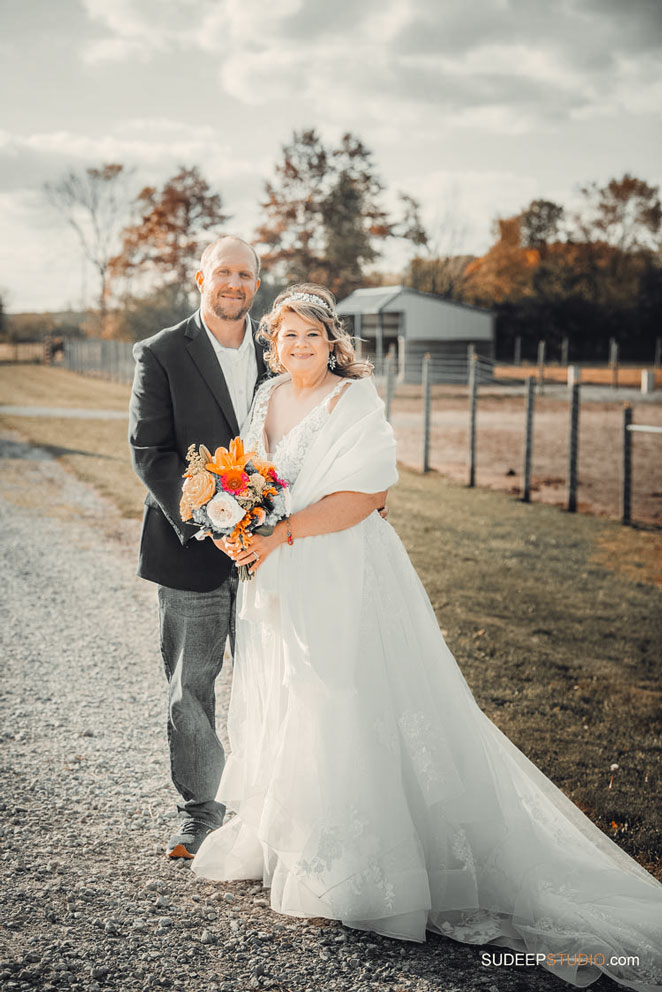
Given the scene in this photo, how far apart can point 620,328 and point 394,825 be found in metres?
50.9

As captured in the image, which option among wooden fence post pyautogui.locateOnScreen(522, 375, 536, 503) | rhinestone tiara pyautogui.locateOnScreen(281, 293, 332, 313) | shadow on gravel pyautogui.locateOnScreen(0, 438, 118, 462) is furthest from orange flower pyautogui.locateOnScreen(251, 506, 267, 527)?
shadow on gravel pyautogui.locateOnScreen(0, 438, 118, 462)

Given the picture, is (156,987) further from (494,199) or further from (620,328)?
(494,199)

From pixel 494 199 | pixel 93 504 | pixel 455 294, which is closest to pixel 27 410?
pixel 93 504

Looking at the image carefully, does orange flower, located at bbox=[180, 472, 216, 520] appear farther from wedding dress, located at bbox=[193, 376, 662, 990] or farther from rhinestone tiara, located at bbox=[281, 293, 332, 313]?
rhinestone tiara, located at bbox=[281, 293, 332, 313]

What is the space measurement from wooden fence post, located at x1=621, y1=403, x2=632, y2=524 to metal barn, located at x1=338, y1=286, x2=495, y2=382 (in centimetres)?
2582

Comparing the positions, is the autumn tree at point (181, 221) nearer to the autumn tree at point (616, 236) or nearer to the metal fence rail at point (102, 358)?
the metal fence rail at point (102, 358)

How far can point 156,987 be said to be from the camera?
275cm

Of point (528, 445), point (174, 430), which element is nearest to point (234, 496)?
point (174, 430)

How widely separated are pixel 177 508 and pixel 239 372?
27.3 inches

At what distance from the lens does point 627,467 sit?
10414 mm

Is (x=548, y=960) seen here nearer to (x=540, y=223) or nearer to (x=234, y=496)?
(x=234, y=496)

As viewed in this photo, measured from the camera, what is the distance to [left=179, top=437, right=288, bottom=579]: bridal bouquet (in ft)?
9.98

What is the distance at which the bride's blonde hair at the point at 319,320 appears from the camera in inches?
129

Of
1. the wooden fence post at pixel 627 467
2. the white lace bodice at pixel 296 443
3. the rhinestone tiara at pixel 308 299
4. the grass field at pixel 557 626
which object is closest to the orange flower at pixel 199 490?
the white lace bodice at pixel 296 443
